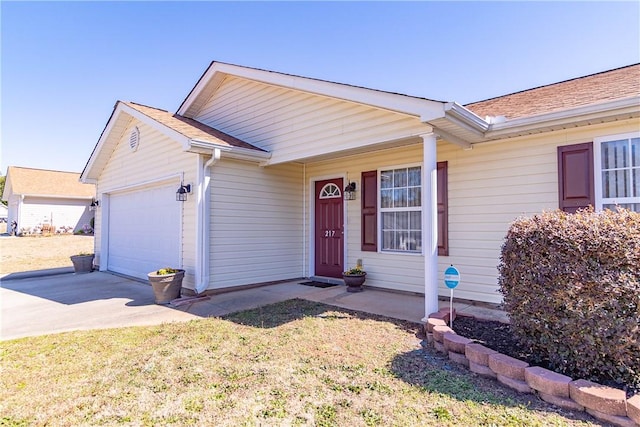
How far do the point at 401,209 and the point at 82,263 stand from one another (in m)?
9.22

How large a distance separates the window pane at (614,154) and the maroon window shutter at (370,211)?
3.65 metres

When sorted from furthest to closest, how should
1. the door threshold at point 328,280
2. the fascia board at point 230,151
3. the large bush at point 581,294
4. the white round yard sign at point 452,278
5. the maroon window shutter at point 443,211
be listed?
the door threshold at point 328,280 < the fascia board at point 230,151 < the maroon window shutter at point 443,211 < the white round yard sign at point 452,278 < the large bush at point 581,294

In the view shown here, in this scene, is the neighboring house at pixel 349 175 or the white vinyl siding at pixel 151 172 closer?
the neighboring house at pixel 349 175

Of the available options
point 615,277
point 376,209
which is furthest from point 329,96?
point 615,277

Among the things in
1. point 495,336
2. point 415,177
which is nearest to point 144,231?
point 415,177

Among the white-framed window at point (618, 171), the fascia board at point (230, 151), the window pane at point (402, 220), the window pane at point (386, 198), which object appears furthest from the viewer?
the window pane at point (386, 198)

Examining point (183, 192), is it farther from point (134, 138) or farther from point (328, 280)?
point (328, 280)

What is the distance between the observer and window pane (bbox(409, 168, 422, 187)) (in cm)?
635

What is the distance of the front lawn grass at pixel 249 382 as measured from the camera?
240cm

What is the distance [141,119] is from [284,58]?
4.42 metres

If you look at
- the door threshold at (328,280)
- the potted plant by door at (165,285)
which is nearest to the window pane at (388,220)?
the door threshold at (328,280)

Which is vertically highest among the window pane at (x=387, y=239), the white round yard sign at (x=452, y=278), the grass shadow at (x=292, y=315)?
the window pane at (x=387, y=239)

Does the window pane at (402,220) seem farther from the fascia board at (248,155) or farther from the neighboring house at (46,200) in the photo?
the neighboring house at (46,200)

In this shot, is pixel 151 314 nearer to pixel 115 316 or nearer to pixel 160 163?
pixel 115 316
